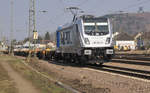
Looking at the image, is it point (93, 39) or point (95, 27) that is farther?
point (95, 27)

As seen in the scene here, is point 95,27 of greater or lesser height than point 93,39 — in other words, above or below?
above

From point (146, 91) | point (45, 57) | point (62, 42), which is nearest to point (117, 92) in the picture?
point (146, 91)

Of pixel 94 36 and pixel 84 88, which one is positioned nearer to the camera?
pixel 84 88

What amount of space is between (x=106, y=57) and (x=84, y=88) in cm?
980

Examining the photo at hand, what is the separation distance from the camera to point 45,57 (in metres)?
38.6

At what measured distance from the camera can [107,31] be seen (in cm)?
1962

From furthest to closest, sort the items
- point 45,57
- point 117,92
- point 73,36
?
point 45,57
point 73,36
point 117,92

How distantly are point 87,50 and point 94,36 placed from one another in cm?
120

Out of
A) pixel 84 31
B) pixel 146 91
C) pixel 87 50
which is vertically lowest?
pixel 146 91

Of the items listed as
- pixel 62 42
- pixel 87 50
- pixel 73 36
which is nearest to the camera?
pixel 87 50

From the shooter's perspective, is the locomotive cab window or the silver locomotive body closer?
the silver locomotive body

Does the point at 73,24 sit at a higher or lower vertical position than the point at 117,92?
higher

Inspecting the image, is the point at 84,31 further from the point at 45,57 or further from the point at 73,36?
the point at 45,57

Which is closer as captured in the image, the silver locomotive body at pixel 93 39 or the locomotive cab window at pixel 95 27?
the silver locomotive body at pixel 93 39
